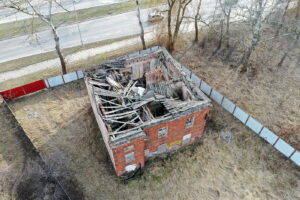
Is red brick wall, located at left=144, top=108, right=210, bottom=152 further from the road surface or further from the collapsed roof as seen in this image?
the road surface

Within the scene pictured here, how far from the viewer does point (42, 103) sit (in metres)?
26.5

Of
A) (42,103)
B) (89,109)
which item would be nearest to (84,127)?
(89,109)

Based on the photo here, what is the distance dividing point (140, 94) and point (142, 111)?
2189 millimetres

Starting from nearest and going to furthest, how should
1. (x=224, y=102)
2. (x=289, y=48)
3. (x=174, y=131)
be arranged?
(x=174, y=131), (x=224, y=102), (x=289, y=48)

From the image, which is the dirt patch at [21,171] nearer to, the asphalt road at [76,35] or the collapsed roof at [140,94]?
the collapsed roof at [140,94]

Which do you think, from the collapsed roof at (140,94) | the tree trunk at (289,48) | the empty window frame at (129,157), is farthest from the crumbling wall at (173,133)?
the tree trunk at (289,48)

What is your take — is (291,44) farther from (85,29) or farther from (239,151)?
(85,29)

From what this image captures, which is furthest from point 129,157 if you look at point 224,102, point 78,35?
point 78,35

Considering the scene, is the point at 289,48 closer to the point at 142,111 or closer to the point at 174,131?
the point at 174,131

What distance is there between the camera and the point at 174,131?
19578mm

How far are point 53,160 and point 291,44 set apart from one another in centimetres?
3508

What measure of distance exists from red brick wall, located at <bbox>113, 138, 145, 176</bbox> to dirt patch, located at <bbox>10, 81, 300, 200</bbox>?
1418 mm

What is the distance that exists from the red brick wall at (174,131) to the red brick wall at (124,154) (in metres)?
0.99

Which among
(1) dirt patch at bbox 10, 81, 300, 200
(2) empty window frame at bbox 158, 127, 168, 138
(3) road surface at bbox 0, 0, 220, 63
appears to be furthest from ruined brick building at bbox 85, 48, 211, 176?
(3) road surface at bbox 0, 0, 220, 63
